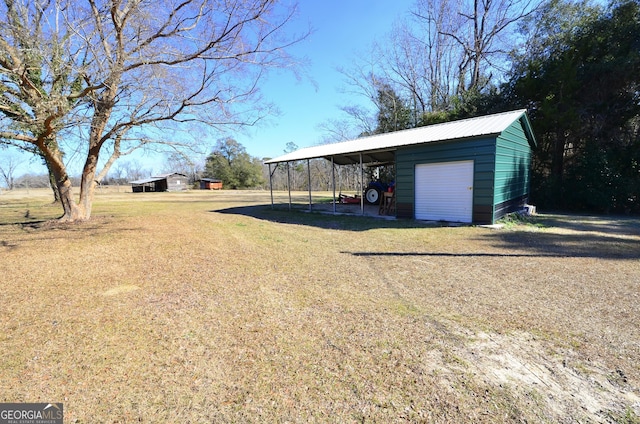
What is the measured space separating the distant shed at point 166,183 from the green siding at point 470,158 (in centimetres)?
4496

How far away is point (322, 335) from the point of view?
255 cm

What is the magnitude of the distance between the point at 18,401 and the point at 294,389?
173 centimetres

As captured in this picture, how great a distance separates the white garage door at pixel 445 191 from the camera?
27.2ft

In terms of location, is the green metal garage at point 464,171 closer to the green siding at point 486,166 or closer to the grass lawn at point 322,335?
the green siding at point 486,166

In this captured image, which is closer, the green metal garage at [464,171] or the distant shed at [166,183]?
the green metal garage at [464,171]

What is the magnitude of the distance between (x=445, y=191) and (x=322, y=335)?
24.4 ft

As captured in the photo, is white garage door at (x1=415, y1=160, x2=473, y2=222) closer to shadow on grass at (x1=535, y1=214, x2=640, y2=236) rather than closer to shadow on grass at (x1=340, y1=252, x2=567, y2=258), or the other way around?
shadow on grass at (x1=535, y1=214, x2=640, y2=236)

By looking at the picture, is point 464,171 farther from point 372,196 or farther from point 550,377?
point 550,377

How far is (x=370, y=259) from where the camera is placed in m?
5.01

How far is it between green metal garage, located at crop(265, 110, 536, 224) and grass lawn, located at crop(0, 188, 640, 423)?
323 centimetres

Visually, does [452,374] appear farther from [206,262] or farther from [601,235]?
[601,235]

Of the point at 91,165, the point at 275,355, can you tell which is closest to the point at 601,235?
the point at 275,355

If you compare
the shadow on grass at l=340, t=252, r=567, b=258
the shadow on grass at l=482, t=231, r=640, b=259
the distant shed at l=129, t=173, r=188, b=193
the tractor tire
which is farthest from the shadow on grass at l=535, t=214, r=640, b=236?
the distant shed at l=129, t=173, r=188, b=193

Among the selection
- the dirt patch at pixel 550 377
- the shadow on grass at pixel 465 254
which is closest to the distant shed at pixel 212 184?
the shadow on grass at pixel 465 254
